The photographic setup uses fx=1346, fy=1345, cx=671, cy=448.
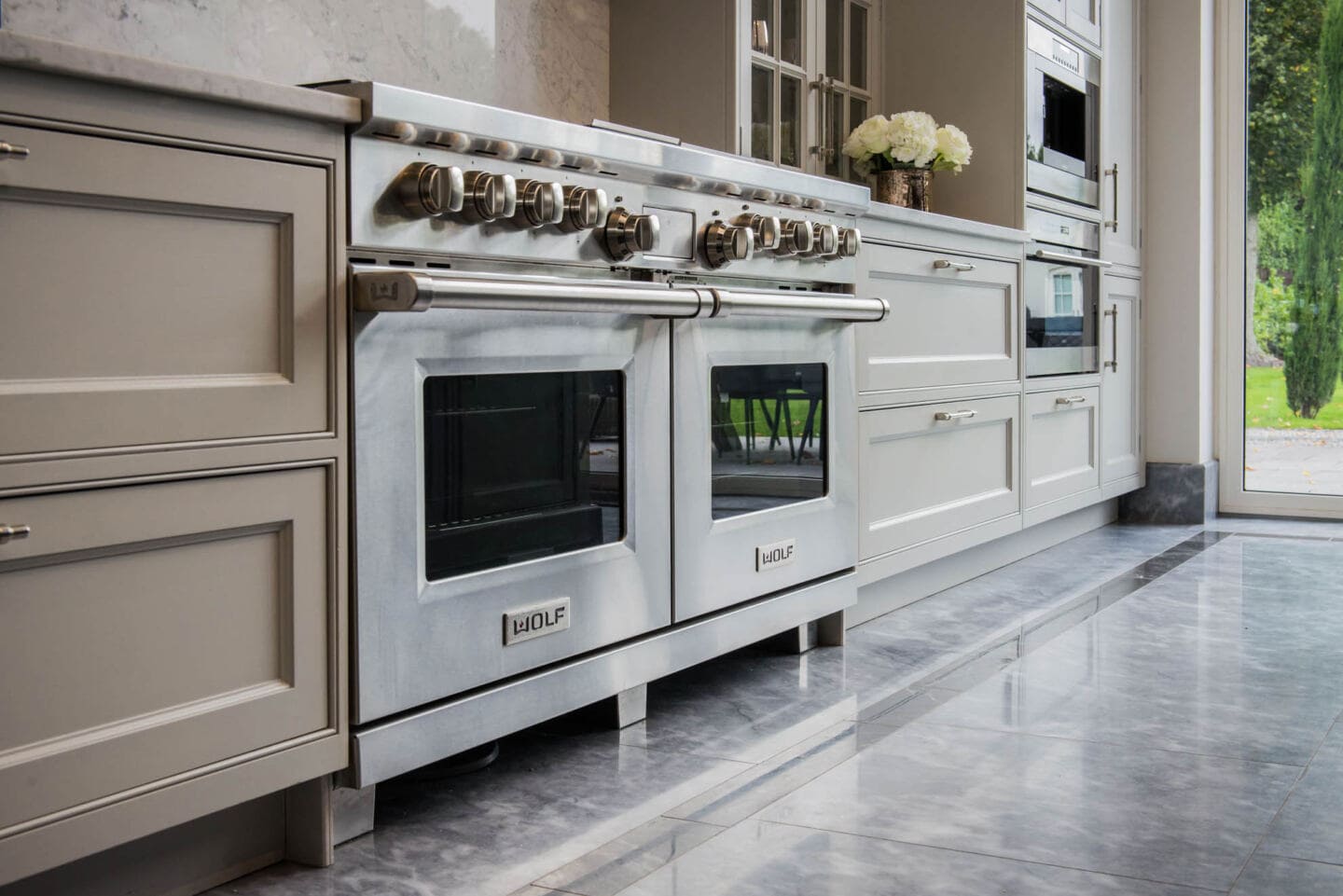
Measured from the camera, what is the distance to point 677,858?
1.62m

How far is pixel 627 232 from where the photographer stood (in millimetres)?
1998

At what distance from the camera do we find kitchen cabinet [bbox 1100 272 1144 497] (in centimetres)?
450

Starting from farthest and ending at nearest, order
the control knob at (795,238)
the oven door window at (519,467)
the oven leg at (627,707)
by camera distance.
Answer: the control knob at (795,238) < the oven leg at (627,707) < the oven door window at (519,467)

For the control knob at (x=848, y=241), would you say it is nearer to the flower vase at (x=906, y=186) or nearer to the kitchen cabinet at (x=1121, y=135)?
the flower vase at (x=906, y=186)

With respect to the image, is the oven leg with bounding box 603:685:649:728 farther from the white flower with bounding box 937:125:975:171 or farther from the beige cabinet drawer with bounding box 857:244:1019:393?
the white flower with bounding box 937:125:975:171

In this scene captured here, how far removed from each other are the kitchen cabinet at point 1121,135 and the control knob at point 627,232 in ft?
9.54

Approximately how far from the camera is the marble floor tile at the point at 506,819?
155 cm

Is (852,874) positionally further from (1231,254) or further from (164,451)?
(1231,254)

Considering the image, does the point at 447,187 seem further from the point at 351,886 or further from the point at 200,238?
the point at 351,886

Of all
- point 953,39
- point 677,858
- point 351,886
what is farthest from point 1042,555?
point 351,886

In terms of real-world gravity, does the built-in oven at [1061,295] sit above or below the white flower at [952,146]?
below

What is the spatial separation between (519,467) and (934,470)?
5.29 feet

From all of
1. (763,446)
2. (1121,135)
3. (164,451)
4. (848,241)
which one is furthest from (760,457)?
(1121,135)

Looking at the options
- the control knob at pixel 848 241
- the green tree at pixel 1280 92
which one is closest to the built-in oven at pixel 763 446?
the control knob at pixel 848 241
